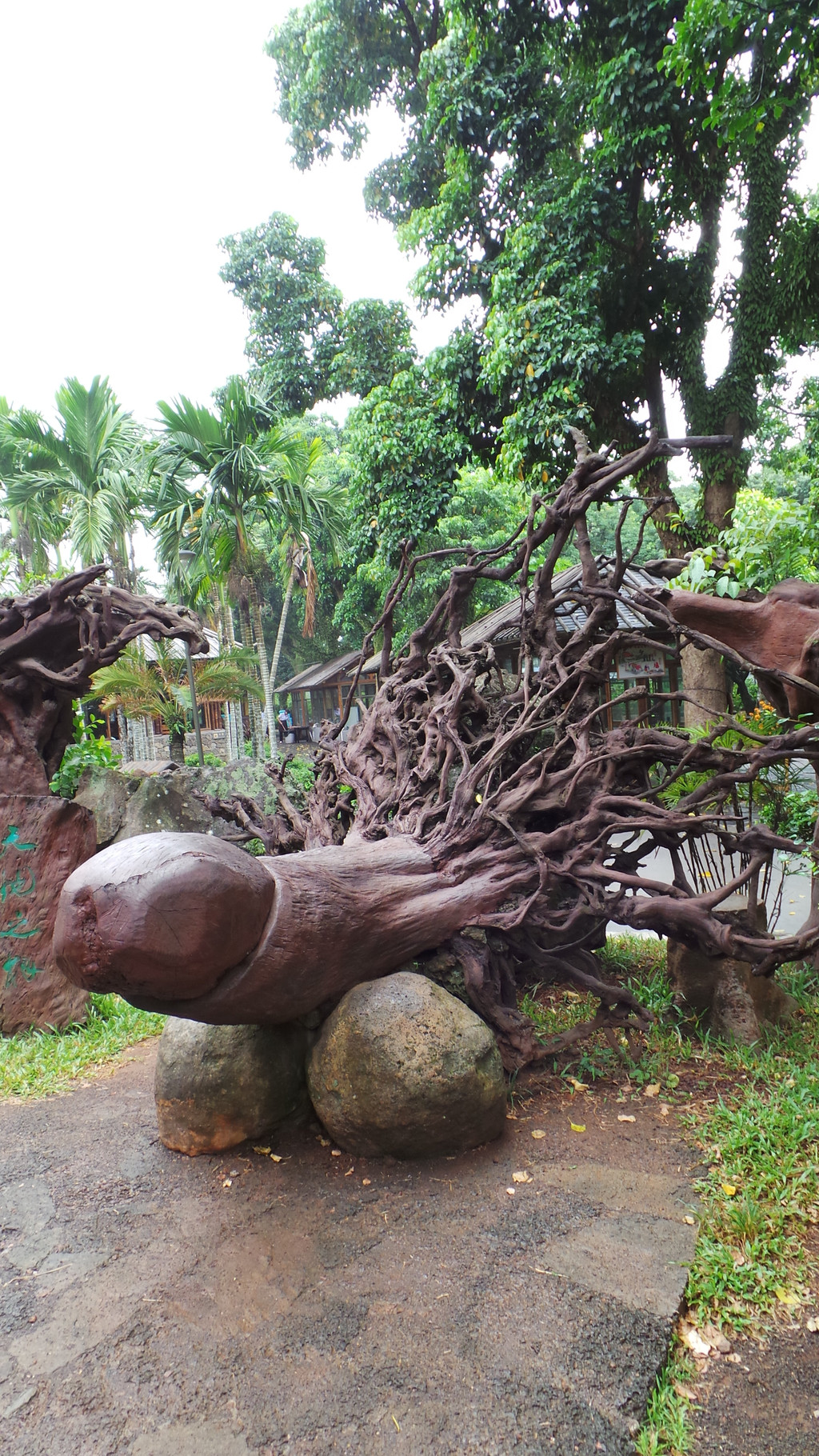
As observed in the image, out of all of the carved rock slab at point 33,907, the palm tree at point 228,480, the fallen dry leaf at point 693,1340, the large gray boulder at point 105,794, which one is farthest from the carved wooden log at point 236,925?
the palm tree at point 228,480

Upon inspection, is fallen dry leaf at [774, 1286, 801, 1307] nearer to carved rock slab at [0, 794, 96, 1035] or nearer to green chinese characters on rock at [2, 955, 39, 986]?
carved rock slab at [0, 794, 96, 1035]

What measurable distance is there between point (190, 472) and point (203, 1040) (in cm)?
1255

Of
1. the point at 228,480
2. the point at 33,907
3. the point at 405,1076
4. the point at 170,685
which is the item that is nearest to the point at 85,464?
the point at 228,480

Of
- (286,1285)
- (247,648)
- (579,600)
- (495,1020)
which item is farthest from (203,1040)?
(247,648)

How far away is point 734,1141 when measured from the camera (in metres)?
3.18

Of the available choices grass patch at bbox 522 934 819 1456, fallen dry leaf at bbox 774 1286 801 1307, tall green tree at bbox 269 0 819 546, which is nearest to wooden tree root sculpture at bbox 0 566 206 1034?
grass patch at bbox 522 934 819 1456

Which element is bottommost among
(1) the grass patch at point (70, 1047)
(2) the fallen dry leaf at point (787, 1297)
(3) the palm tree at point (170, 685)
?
(2) the fallen dry leaf at point (787, 1297)

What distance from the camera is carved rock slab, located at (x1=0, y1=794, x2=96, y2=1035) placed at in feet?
16.6

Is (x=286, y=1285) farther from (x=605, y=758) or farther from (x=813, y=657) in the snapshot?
(x=813, y=657)

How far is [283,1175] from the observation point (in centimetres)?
318

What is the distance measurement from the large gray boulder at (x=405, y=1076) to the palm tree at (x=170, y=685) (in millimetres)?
9344

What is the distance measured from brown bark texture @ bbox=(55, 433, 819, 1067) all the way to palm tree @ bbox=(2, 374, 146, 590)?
11532 millimetres

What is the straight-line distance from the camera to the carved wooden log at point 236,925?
255 cm

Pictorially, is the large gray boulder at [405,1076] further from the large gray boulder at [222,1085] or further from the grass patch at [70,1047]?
the grass patch at [70,1047]
